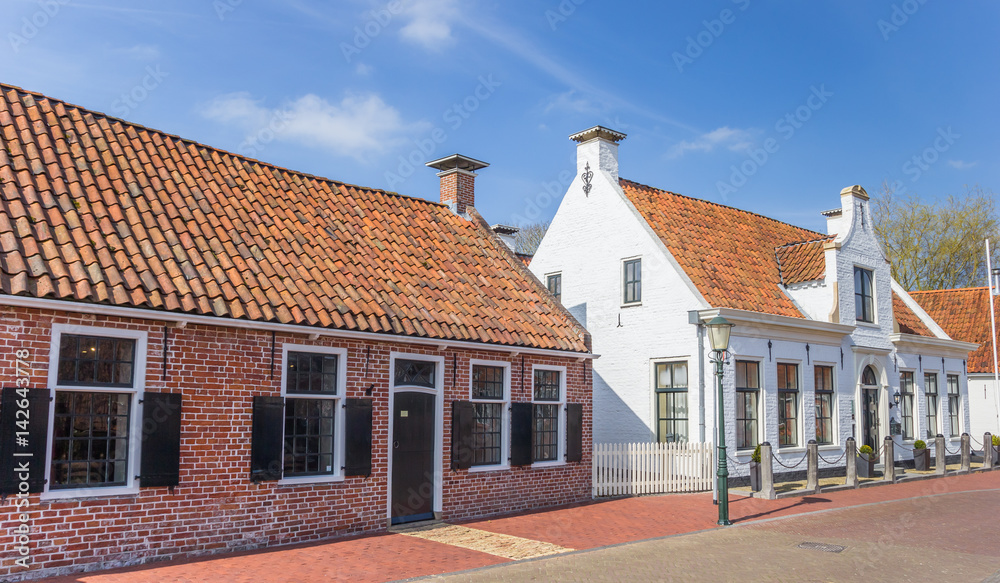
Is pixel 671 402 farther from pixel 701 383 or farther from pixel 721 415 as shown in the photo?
pixel 721 415

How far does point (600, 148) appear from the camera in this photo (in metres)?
19.6

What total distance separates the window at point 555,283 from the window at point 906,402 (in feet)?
34.4

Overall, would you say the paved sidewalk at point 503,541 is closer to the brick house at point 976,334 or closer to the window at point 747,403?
the window at point 747,403

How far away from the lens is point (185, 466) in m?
9.23

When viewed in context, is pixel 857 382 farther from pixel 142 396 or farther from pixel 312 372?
pixel 142 396

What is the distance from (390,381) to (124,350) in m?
3.87

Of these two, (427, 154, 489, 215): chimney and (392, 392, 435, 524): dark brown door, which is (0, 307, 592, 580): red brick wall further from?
(427, 154, 489, 215): chimney

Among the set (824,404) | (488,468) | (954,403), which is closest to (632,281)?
(824,404)

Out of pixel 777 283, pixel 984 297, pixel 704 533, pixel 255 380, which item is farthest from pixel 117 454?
pixel 984 297

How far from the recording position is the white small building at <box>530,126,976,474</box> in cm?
1725

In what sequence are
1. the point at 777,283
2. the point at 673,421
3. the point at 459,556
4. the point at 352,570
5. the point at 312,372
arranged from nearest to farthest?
1. the point at 352,570
2. the point at 459,556
3. the point at 312,372
4. the point at 673,421
5. the point at 777,283

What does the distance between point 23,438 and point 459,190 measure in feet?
33.9

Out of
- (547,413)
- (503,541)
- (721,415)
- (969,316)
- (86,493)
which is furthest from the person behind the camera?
(969,316)

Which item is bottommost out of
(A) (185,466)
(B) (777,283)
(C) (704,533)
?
(C) (704,533)
